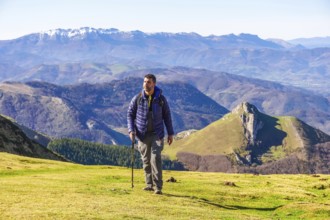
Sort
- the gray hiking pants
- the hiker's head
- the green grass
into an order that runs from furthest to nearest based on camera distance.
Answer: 1. the gray hiking pants
2. the hiker's head
3. the green grass

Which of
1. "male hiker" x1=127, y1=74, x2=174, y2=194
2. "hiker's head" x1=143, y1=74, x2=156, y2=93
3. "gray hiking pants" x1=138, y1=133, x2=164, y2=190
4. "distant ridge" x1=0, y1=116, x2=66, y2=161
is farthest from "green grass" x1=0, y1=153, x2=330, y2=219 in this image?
"distant ridge" x1=0, y1=116, x2=66, y2=161

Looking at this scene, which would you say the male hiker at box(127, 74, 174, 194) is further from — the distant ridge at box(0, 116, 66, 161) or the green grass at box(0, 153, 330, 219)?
the distant ridge at box(0, 116, 66, 161)

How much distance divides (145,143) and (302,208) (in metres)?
11.1

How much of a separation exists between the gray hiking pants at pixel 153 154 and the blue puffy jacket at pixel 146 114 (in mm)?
344

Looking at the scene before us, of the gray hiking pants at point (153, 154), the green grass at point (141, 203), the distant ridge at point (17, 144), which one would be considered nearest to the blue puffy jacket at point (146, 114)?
the gray hiking pants at point (153, 154)

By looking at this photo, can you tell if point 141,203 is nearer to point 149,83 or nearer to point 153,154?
point 153,154

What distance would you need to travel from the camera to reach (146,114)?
2733 centimetres

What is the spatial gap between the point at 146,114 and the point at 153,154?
2458mm

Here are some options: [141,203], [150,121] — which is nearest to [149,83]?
[150,121]

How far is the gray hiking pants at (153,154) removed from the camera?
27.4 metres

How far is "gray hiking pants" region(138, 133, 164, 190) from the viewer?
2738cm

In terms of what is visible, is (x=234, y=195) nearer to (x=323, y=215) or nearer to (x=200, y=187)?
(x=200, y=187)

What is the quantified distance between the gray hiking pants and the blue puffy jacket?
34cm

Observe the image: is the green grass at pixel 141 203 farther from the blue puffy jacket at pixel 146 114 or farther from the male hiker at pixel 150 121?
the blue puffy jacket at pixel 146 114
